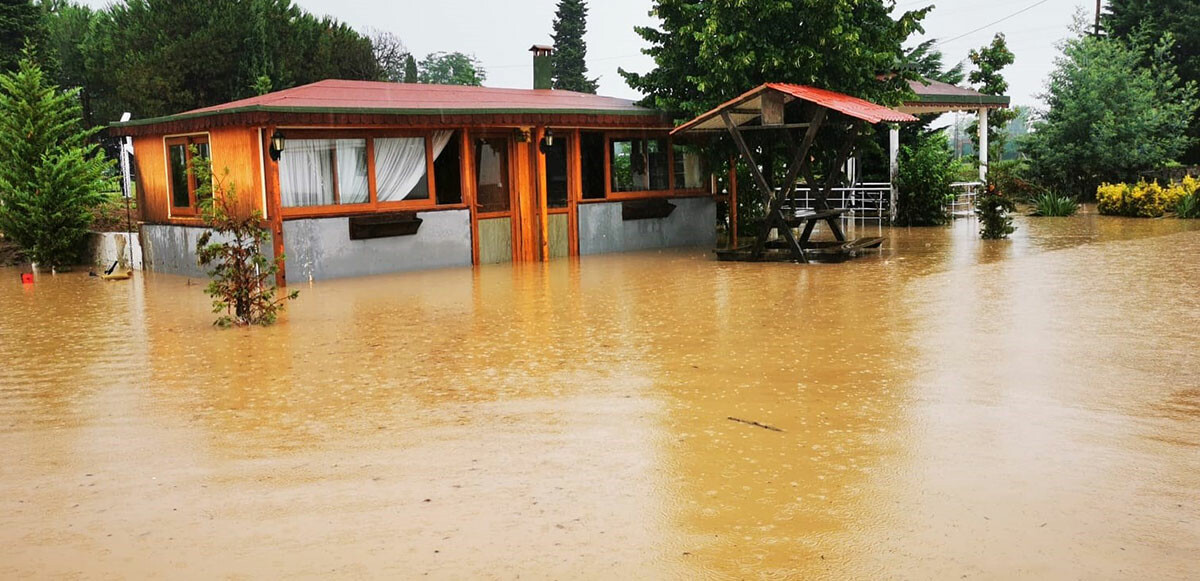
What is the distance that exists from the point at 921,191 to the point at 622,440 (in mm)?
17351

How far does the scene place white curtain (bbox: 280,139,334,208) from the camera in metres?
14.5

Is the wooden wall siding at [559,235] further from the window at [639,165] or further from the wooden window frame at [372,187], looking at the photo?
the wooden window frame at [372,187]

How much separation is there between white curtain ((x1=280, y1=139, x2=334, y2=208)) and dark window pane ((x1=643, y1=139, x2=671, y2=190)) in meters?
5.94

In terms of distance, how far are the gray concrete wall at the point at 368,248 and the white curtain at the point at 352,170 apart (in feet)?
1.44

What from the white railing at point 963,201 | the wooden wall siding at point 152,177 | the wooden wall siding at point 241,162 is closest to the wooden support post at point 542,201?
the wooden wall siding at point 241,162

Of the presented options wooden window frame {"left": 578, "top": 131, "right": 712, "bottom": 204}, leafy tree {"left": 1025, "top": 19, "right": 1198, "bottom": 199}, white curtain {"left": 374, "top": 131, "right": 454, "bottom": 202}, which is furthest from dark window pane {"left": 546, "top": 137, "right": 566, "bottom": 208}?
leafy tree {"left": 1025, "top": 19, "right": 1198, "bottom": 199}

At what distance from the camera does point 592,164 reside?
17953 millimetres

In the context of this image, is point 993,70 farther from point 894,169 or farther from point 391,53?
point 391,53

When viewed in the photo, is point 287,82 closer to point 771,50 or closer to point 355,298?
point 771,50

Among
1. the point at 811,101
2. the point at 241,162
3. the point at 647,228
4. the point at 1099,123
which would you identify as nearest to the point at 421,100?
the point at 241,162

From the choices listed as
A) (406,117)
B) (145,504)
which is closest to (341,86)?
(406,117)

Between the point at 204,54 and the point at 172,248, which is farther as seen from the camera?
the point at 204,54

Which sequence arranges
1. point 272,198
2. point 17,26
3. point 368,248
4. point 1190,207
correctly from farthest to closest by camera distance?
1. point 17,26
2. point 1190,207
3. point 368,248
4. point 272,198

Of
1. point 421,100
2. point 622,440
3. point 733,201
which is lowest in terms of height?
point 622,440
